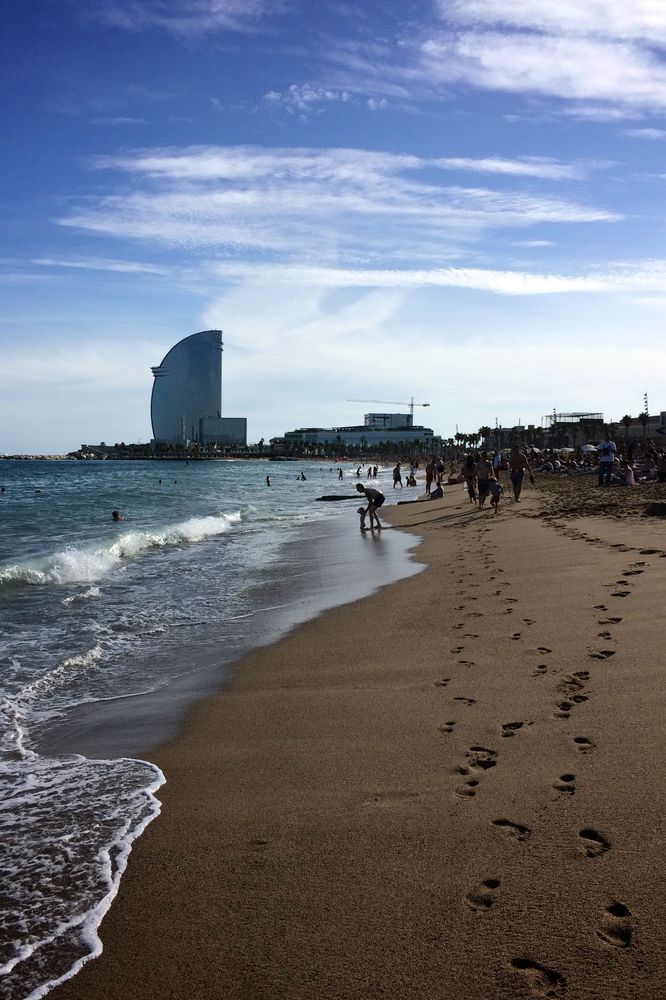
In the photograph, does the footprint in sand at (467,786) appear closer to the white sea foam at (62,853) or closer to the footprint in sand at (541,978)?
the footprint in sand at (541,978)

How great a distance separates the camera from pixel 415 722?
4.20m

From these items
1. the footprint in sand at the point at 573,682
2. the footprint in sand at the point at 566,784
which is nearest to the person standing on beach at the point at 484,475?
the footprint in sand at the point at 573,682

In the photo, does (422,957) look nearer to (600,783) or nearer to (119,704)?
(600,783)

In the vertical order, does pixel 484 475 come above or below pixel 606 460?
below

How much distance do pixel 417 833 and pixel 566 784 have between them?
0.75m

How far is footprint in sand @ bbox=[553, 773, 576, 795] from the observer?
3.09 meters

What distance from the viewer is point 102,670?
247 inches

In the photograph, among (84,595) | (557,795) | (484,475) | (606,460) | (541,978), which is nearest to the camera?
(541,978)

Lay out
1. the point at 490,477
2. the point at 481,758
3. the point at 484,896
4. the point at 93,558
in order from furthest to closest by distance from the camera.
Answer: the point at 490,477, the point at 93,558, the point at 481,758, the point at 484,896

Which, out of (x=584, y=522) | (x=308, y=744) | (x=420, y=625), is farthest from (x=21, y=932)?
Answer: (x=584, y=522)

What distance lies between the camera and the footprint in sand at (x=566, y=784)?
309cm

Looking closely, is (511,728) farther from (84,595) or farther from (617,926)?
(84,595)

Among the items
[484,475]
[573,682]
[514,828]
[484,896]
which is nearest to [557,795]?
[514,828]

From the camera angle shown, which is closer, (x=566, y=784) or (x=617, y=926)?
(x=617, y=926)
